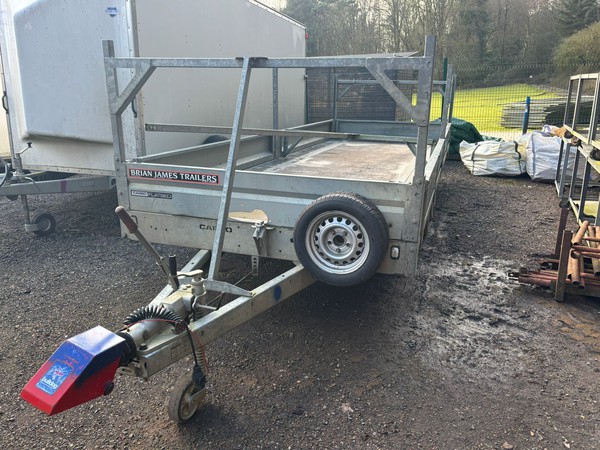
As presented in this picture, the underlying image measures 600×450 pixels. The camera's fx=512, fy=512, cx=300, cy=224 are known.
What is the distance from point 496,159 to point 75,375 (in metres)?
9.81

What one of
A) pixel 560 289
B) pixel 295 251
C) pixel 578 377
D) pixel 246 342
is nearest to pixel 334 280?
pixel 295 251

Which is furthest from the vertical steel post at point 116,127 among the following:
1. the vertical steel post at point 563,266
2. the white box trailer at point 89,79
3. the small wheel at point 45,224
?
the vertical steel post at point 563,266

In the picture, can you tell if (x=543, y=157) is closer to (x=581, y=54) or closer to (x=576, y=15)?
(x=581, y=54)

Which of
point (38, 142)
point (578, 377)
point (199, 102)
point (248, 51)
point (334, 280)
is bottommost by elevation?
point (578, 377)

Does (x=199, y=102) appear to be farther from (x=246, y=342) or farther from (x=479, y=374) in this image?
(x=479, y=374)

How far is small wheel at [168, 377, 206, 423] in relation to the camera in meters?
2.69

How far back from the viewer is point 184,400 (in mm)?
2732

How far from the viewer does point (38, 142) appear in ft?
18.7

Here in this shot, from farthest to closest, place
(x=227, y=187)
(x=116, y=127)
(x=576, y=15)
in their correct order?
(x=576, y=15) → (x=116, y=127) → (x=227, y=187)

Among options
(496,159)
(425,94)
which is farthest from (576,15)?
(425,94)

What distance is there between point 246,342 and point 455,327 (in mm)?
1611

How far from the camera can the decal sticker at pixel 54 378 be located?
2.06 meters

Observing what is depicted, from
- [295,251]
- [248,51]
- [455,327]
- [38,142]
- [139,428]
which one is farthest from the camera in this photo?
[248,51]

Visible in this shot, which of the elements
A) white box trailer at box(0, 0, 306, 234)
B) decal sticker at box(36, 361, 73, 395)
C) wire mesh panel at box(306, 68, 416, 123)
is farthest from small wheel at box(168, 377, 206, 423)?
wire mesh panel at box(306, 68, 416, 123)
